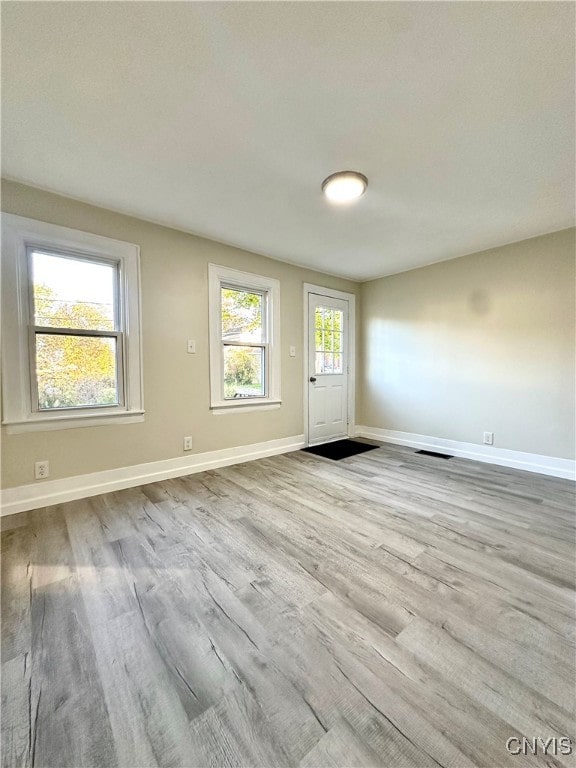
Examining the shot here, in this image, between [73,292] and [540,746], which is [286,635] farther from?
[73,292]

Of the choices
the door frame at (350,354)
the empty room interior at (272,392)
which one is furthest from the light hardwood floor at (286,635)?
the door frame at (350,354)

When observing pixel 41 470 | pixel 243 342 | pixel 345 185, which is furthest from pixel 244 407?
pixel 345 185

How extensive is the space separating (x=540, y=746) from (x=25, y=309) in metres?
Result: 3.31

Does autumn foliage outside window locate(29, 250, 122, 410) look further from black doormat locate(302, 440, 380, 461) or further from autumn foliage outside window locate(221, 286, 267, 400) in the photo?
black doormat locate(302, 440, 380, 461)

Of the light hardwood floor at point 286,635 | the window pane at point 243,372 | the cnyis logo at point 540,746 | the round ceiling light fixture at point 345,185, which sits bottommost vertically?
the cnyis logo at point 540,746

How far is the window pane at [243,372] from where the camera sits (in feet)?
10.9

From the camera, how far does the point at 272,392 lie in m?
3.64

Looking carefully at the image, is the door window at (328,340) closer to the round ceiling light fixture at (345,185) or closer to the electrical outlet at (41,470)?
the round ceiling light fixture at (345,185)

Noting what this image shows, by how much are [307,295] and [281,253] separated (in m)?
0.68

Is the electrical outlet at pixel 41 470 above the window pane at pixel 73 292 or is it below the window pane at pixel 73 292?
below

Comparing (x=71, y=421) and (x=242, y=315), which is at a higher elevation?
(x=242, y=315)

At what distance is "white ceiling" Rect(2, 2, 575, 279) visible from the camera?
3.81 feet

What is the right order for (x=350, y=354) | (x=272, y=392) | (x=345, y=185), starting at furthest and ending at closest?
1. (x=350, y=354)
2. (x=272, y=392)
3. (x=345, y=185)

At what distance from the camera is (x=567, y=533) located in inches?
74.3
